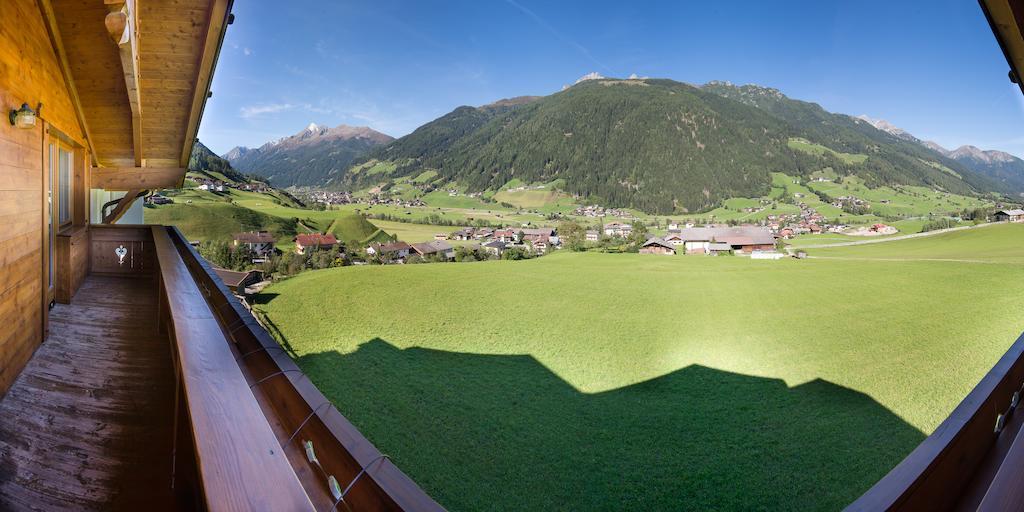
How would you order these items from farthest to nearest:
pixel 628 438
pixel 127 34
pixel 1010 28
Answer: pixel 628 438, pixel 127 34, pixel 1010 28

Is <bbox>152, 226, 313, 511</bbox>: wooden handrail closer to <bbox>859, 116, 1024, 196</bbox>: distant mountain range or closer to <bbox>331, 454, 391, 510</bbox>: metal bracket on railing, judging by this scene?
<bbox>331, 454, 391, 510</bbox>: metal bracket on railing

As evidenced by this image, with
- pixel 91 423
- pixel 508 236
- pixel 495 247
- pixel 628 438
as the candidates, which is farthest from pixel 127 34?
pixel 508 236

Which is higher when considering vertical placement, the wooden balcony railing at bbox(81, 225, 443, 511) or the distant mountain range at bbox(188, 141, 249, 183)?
the distant mountain range at bbox(188, 141, 249, 183)

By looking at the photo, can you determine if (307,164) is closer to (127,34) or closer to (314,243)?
(314,243)

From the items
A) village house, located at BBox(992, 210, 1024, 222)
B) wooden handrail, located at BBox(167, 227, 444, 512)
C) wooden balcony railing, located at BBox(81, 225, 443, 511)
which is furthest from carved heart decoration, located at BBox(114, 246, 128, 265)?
village house, located at BBox(992, 210, 1024, 222)

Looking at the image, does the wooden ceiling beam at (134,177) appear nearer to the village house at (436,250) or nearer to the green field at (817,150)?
the village house at (436,250)

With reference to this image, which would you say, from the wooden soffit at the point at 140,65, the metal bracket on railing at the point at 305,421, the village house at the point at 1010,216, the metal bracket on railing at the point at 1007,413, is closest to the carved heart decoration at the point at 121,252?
the wooden soffit at the point at 140,65
